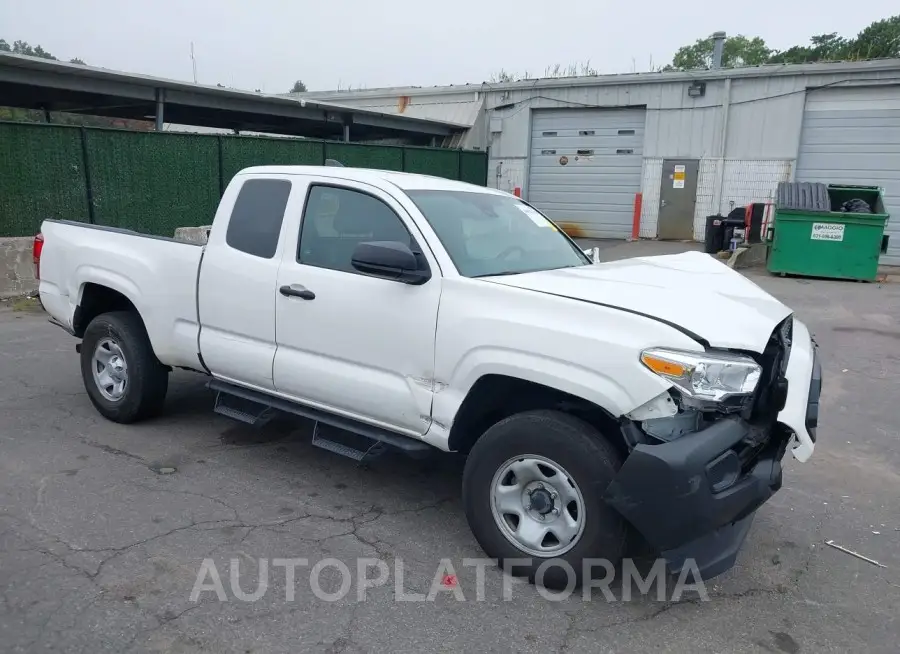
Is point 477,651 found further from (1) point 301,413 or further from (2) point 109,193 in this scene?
(2) point 109,193

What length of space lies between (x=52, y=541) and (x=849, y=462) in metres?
5.01

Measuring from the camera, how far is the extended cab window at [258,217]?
14.6 feet

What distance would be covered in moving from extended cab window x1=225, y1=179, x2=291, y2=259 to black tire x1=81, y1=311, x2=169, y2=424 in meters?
1.17

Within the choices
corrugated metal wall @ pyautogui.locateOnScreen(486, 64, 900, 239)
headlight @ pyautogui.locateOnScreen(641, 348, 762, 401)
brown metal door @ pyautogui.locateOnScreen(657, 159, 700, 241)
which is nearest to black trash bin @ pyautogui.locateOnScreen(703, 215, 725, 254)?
corrugated metal wall @ pyautogui.locateOnScreen(486, 64, 900, 239)

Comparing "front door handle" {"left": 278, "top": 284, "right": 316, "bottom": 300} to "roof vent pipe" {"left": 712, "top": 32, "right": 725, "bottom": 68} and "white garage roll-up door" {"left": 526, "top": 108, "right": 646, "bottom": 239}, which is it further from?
"roof vent pipe" {"left": 712, "top": 32, "right": 725, "bottom": 68}

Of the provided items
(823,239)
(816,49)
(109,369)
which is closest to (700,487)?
(109,369)

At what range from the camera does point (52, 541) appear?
3.63 meters

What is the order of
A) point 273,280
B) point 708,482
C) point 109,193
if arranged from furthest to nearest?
point 109,193, point 273,280, point 708,482

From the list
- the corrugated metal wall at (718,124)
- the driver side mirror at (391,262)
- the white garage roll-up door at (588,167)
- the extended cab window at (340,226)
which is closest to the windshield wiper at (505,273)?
the driver side mirror at (391,262)

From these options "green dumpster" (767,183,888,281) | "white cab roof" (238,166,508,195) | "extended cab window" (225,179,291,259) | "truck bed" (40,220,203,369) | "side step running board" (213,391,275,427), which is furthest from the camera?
"green dumpster" (767,183,888,281)

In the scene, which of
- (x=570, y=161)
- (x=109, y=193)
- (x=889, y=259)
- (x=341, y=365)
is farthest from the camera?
(x=570, y=161)

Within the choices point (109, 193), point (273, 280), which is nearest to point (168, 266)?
point (273, 280)

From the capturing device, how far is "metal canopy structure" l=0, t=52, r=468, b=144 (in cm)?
1352

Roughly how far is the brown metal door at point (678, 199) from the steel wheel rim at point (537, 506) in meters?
18.2
